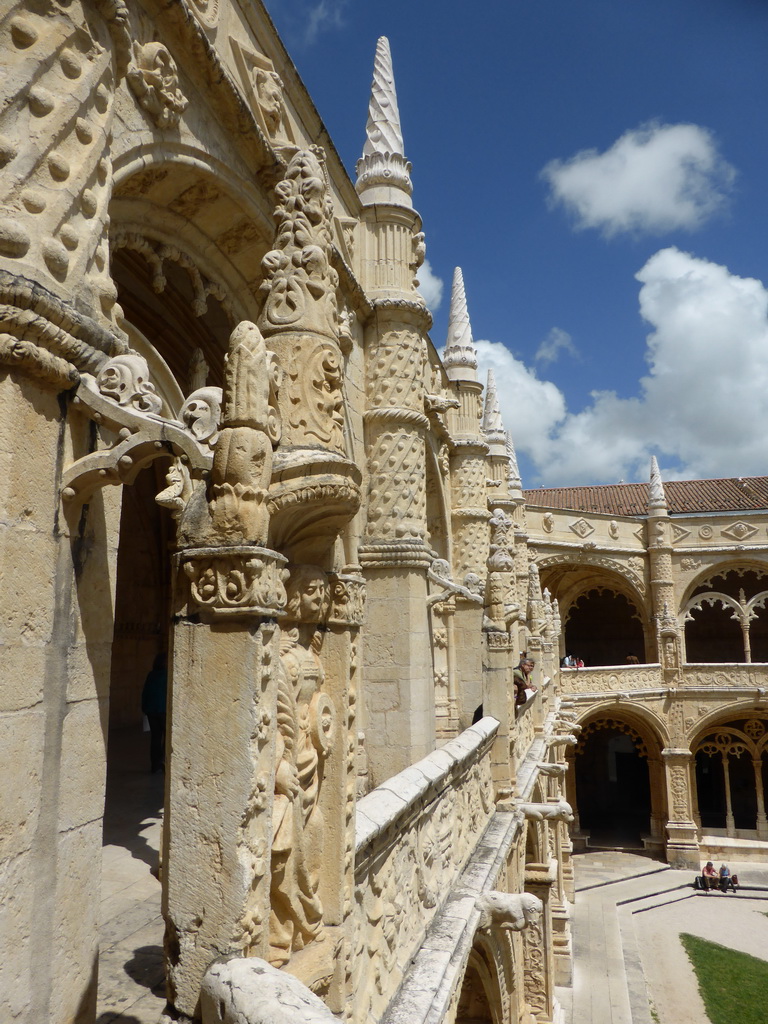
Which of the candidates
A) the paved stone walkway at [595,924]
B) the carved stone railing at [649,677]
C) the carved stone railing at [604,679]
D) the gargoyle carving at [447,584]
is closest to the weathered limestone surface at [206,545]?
the paved stone walkway at [595,924]

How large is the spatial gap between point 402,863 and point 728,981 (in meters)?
15.3

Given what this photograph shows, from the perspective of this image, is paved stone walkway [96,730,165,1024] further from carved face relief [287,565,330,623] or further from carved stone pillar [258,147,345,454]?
carved stone pillar [258,147,345,454]

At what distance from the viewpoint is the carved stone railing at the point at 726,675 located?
81.1 feet

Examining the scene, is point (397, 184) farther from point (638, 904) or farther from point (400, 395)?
point (638, 904)

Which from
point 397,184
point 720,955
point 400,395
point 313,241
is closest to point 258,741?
point 313,241

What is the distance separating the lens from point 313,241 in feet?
10.3

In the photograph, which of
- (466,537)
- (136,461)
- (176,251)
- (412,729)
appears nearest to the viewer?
(136,461)

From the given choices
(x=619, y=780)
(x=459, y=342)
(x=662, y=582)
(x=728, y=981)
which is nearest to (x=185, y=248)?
(x=459, y=342)

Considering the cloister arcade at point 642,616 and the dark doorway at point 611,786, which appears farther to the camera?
the dark doorway at point 611,786

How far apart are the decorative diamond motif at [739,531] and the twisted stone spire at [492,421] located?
12.3 metres

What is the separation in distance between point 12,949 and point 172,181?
4565 mm

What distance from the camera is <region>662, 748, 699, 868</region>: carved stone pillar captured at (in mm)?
23672

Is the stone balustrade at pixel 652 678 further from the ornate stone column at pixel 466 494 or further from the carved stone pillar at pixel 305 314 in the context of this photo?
the carved stone pillar at pixel 305 314

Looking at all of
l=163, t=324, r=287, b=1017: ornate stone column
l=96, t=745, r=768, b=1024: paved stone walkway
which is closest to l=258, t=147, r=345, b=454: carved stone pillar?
l=163, t=324, r=287, b=1017: ornate stone column
